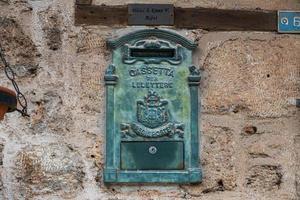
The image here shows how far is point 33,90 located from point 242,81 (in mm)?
1083

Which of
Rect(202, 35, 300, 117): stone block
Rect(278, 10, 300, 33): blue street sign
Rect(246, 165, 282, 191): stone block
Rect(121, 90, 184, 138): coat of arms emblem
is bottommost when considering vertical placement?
Rect(246, 165, 282, 191): stone block

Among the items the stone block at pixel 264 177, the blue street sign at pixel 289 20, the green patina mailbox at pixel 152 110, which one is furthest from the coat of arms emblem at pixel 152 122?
the blue street sign at pixel 289 20

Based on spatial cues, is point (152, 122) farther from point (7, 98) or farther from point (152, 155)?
point (7, 98)

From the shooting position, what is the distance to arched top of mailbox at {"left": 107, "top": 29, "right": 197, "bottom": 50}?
12.4ft

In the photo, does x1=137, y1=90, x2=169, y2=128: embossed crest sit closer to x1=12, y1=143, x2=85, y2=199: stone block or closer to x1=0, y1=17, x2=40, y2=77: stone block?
x1=12, y1=143, x2=85, y2=199: stone block

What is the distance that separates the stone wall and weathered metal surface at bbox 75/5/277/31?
3cm

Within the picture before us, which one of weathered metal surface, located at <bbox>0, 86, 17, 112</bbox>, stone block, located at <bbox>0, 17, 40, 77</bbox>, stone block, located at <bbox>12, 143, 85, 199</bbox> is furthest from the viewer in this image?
stone block, located at <bbox>0, 17, 40, 77</bbox>

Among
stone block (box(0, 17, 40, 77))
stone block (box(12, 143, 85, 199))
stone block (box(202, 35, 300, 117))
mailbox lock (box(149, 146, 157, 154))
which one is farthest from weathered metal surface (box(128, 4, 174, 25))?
stone block (box(12, 143, 85, 199))

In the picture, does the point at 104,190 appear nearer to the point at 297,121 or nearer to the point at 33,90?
the point at 33,90

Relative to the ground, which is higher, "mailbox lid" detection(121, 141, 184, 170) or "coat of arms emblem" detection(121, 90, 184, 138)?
"coat of arms emblem" detection(121, 90, 184, 138)

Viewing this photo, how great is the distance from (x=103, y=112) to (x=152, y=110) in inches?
9.9

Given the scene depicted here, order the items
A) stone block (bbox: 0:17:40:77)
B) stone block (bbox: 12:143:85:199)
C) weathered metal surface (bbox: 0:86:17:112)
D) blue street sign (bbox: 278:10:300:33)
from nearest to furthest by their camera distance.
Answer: weathered metal surface (bbox: 0:86:17:112) → stone block (bbox: 12:143:85:199) → stone block (bbox: 0:17:40:77) → blue street sign (bbox: 278:10:300:33)

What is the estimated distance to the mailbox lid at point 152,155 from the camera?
12.1 feet

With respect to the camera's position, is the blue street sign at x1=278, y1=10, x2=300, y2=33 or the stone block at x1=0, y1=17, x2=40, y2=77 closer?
the stone block at x1=0, y1=17, x2=40, y2=77
